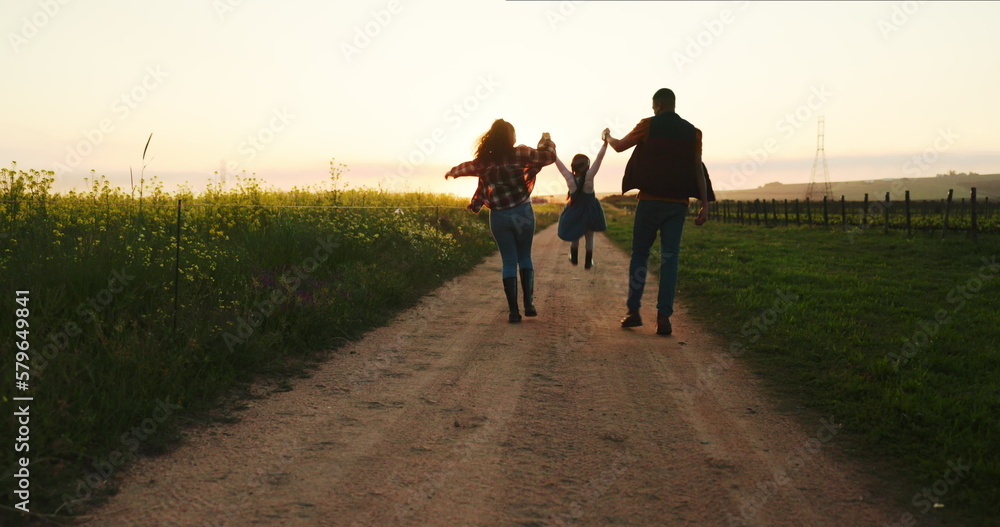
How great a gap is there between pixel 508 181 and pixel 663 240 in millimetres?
1737

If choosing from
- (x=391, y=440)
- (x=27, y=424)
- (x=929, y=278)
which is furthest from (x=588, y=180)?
(x=929, y=278)

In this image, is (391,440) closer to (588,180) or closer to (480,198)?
(480,198)

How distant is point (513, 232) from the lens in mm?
6941

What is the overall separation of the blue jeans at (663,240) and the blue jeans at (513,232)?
1.14 metres

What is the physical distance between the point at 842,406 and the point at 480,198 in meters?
4.11

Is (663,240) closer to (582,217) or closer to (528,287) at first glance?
(582,217)

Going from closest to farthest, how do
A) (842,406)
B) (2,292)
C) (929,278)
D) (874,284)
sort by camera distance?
(842,406)
(2,292)
(874,284)
(929,278)

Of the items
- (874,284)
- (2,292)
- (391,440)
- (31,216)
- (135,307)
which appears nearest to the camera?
(391,440)

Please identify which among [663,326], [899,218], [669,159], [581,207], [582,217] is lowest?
[663,326]

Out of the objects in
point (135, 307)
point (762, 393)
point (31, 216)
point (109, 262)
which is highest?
point (31, 216)

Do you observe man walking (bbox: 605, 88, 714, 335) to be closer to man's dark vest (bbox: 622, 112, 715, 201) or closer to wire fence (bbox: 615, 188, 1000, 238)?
man's dark vest (bbox: 622, 112, 715, 201)

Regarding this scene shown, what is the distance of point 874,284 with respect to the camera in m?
9.97

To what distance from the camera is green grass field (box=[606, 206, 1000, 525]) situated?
3.23 meters

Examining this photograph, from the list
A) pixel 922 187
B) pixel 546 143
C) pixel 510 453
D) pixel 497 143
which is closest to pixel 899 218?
pixel 546 143
